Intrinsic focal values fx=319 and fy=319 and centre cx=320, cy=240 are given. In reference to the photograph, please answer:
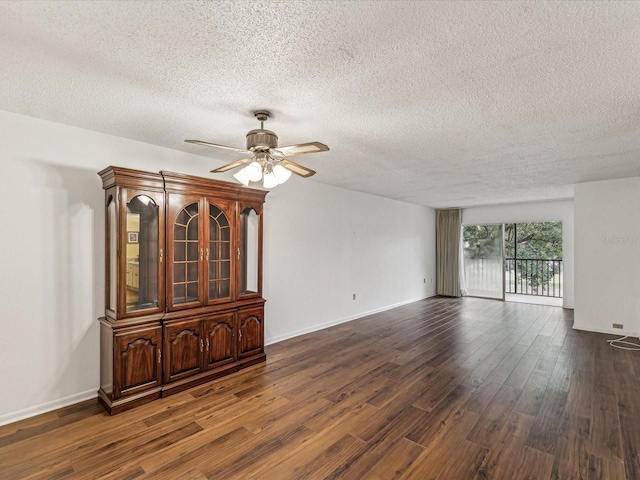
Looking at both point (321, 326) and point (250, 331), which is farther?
point (321, 326)

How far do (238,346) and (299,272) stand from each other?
1651mm

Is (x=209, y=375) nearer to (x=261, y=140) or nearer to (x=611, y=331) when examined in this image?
(x=261, y=140)

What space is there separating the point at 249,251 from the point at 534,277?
8.02m

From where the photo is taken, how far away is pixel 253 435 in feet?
7.79

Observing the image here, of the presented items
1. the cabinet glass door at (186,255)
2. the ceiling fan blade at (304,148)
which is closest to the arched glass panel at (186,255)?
the cabinet glass door at (186,255)

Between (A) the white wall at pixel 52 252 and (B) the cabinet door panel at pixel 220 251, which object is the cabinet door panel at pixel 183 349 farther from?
(A) the white wall at pixel 52 252

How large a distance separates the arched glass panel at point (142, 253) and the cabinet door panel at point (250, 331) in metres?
0.97

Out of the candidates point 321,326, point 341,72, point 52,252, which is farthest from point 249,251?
point 341,72

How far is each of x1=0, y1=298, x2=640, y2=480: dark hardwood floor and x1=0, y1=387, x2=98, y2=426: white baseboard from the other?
0.26 feet

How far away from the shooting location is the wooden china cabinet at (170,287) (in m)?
2.78

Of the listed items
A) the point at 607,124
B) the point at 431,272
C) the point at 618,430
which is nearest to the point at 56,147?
the point at 607,124

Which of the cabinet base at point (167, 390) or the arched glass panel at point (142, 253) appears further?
the arched glass panel at point (142, 253)

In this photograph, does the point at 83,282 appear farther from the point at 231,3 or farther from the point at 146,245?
the point at 231,3

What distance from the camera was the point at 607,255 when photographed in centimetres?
503
